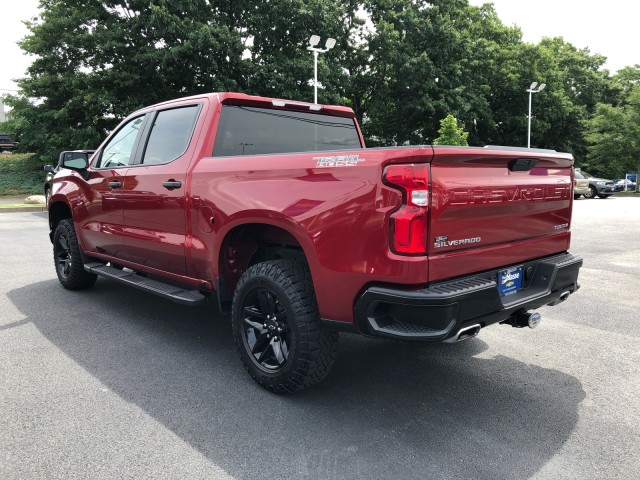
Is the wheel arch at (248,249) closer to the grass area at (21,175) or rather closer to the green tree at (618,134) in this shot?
the grass area at (21,175)

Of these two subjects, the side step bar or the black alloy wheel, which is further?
the side step bar

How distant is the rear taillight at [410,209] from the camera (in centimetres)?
252

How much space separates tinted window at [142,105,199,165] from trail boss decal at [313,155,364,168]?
4.94ft

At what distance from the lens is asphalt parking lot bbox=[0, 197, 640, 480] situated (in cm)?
249

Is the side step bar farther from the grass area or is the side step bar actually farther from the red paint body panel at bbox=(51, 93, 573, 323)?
the grass area

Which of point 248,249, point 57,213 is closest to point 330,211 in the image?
point 248,249

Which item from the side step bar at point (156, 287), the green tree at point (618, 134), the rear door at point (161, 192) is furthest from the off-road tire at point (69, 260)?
the green tree at point (618, 134)

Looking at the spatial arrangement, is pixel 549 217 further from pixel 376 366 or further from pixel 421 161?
pixel 376 366

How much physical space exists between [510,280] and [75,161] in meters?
4.21

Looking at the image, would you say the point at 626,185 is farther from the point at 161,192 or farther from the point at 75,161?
the point at 161,192

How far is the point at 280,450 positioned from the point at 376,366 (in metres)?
1.29

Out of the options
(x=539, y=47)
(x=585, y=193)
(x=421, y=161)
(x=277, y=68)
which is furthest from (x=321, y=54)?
(x=421, y=161)

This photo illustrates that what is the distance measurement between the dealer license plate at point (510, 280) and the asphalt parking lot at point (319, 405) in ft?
2.35

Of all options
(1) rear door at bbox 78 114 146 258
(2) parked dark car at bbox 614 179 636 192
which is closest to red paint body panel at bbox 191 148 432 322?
(1) rear door at bbox 78 114 146 258
